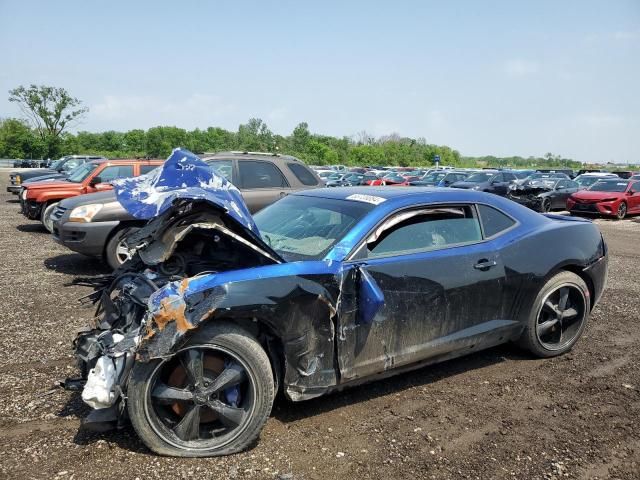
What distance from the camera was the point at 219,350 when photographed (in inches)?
111

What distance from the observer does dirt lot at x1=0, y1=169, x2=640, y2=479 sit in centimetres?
278

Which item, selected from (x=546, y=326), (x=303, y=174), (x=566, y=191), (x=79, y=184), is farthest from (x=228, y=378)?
(x=566, y=191)

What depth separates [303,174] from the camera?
8672 millimetres

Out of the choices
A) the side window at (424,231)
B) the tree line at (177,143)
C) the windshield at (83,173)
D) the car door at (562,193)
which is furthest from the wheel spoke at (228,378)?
the tree line at (177,143)

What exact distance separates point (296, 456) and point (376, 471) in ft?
1.54

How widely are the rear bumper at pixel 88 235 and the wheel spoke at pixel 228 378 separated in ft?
16.5

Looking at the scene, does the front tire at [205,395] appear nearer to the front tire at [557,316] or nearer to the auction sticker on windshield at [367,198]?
the auction sticker on windshield at [367,198]

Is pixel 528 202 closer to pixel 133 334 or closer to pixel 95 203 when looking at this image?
pixel 95 203

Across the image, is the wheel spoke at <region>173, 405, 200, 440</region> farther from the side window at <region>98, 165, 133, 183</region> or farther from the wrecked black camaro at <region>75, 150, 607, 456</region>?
the side window at <region>98, 165, 133, 183</region>

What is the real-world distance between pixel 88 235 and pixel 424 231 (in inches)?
208

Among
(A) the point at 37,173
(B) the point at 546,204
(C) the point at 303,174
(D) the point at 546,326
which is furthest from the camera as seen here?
(A) the point at 37,173

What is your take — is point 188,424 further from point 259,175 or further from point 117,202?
point 259,175

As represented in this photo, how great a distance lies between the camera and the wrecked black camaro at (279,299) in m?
2.79

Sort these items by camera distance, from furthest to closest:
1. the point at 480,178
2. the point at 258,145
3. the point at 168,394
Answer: the point at 258,145, the point at 480,178, the point at 168,394
